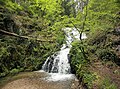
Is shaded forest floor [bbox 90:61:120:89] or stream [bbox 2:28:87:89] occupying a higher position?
shaded forest floor [bbox 90:61:120:89]

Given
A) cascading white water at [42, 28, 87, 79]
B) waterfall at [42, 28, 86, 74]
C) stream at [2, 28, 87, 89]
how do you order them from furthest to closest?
waterfall at [42, 28, 86, 74], cascading white water at [42, 28, 87, 79], stream at [2, 28, 87, 89]

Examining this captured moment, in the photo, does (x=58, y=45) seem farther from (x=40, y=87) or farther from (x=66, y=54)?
(x=40, y=87)

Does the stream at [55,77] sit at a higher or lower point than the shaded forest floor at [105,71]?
lower

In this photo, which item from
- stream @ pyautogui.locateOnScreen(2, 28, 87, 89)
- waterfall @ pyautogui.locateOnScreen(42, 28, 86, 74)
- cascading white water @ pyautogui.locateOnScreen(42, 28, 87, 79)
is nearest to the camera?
stream @ pyautogui.locateOnScreen(2, 28, 87, 89)

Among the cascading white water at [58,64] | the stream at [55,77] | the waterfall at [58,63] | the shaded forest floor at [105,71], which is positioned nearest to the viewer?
the shaded forest floor at [105,71]

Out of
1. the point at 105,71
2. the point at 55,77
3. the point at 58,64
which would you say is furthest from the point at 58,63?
the point at 105,71

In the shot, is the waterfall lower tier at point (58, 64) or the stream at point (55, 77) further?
the waterfall lower tier at point (58, 64)

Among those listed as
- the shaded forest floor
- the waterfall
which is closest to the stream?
the waterfall

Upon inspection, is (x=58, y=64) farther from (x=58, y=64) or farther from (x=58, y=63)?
(x=58, y=63)

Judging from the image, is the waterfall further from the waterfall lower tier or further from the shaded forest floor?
the shaded forest floor

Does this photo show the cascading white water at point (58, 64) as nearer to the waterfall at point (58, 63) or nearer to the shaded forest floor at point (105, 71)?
the waterfall at point (58, 63)

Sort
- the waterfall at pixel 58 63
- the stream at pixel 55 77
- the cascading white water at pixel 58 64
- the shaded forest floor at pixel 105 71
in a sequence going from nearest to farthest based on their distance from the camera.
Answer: the shaded forest floor at pixel 105 71, the stream at pixel 55 77, the cascading white water at pixel 58 64, the waterfall at pixel 58 63

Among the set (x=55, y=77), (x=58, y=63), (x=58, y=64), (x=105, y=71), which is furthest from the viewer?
(x=58, y=63)

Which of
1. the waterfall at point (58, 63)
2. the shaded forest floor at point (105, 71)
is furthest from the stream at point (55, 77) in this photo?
the shaded forest floor at point (105, 71)
